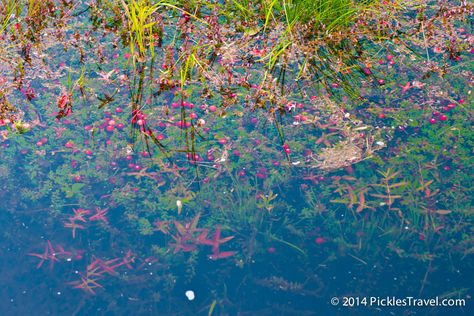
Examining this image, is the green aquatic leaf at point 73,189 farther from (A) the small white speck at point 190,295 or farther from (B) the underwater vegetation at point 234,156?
(A) the small white speck at point 190,295

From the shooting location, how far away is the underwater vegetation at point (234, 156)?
93.4 inches

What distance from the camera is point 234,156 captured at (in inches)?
111

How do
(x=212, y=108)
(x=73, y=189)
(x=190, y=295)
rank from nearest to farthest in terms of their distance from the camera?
1. (x=190, y=295)
2. (x=73, y=189)
3. (x=212, y=108)

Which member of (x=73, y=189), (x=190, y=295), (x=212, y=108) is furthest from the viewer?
(x=212, y=108)

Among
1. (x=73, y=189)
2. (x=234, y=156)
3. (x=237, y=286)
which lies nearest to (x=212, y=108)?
(x=234, y=156)

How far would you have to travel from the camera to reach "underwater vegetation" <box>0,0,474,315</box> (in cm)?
237

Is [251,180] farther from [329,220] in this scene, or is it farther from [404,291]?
[404,291]

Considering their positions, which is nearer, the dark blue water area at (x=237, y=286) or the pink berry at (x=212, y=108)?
the dark blue water area at (x=237, y=286)

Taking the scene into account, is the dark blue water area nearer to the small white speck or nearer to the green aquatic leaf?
the small white speck

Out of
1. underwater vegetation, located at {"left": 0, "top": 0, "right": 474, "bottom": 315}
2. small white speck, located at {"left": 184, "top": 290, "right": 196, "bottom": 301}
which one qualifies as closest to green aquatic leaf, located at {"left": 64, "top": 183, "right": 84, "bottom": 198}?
underwater vegetation, located at {"left": 0, "top": 0, "right": 474, "bottom": 315}

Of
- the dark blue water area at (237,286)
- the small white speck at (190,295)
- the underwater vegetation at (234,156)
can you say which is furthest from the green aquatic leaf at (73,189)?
the small white speck at (190,295)

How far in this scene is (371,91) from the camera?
309cm

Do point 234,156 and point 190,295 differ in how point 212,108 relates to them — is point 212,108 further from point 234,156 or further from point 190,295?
point 190,295

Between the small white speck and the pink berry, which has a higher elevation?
the pink berry
